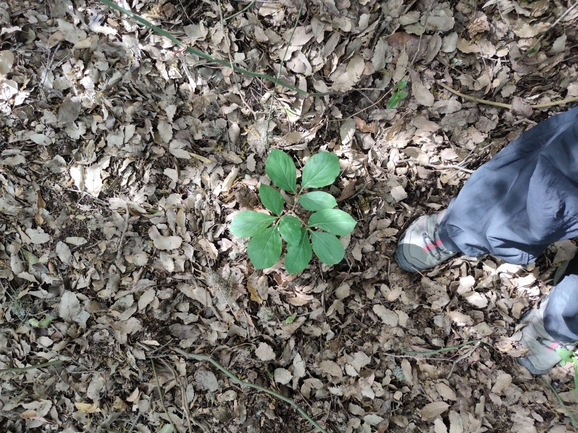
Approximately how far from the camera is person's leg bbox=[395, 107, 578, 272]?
1.26m

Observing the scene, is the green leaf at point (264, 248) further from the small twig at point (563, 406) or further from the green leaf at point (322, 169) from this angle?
the small twig at point (563, 406)

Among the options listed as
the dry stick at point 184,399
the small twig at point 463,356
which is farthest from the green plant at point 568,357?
the dry stick at point 184,399

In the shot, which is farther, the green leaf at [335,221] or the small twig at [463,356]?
the small twig at [463,356]

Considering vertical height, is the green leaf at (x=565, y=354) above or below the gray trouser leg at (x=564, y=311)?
below

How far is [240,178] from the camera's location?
76.8 inches

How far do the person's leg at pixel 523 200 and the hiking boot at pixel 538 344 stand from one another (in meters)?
0.57

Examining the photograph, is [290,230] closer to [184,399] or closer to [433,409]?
[184,399]

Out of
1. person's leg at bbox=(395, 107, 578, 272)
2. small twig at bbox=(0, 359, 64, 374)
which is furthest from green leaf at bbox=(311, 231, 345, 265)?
small twig at bbox=(0, 359, 64, 374)

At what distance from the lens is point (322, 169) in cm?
169

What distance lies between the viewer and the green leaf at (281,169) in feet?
5.46

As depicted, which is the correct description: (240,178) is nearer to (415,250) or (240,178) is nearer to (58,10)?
(415,250)

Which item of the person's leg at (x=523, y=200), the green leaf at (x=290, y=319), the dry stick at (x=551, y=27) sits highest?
the dry stick at (x=551, y=27)

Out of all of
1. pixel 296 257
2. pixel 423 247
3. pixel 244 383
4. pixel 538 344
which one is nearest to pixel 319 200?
pixel 296 257

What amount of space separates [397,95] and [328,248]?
0.88 m
